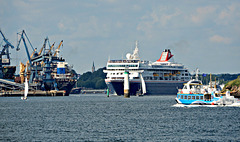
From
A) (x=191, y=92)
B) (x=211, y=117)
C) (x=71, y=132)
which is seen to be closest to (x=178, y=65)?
(x=191, y=92)

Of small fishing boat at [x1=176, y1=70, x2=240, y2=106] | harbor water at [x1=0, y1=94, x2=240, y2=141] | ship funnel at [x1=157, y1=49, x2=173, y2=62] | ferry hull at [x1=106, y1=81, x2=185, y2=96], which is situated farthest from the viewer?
ship funnel at [x1=157, y1=49, x2=173, y2=62]

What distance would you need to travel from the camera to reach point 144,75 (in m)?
170

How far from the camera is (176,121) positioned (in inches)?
2379

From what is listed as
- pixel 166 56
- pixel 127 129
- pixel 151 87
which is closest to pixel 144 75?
pixel 151 87

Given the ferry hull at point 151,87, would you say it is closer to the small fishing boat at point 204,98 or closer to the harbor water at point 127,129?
the small fishing boat at point 204,98

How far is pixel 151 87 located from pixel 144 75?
5134 mm

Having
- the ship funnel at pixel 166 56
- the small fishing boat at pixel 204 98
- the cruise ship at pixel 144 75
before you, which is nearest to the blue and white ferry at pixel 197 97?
the small fishing boat at pixel 204 98

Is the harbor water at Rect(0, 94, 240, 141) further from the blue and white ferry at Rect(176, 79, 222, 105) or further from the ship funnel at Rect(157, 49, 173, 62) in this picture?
the ship funnel at Rect(157, 49, 173, 62)

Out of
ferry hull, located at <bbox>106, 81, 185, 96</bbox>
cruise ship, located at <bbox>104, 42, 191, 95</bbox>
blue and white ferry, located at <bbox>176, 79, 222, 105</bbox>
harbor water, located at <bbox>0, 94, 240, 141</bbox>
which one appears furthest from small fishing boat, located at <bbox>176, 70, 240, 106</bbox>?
ferry hull, located at <bbox>106, 81, 185, 96</bbox>

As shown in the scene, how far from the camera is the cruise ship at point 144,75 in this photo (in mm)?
164788

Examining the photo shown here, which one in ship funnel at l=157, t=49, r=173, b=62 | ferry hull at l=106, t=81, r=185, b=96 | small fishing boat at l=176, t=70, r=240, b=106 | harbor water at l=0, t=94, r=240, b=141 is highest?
ship funnel at l=157, t=49, r=173, b=62

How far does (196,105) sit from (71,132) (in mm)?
41034

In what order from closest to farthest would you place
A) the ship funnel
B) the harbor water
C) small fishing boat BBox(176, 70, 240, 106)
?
the harbor water < small fishing boat BBox(176, 70, 240, 106) < the ship funnel

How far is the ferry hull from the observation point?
164 meters
